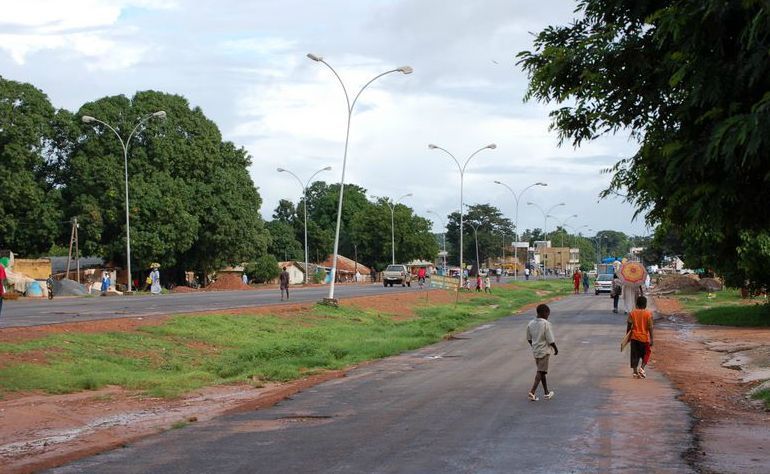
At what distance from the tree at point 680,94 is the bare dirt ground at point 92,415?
6.76 metres

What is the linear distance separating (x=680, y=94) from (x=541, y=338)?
216 inches

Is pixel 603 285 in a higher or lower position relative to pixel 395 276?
lower

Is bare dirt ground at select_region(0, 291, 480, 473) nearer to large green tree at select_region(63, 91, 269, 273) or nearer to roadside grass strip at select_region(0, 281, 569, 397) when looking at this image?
roadside grass strip at select_region(0, 281, 569, 397)

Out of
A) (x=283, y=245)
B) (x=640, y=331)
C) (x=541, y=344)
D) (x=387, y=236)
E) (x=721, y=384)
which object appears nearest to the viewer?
(x=541, y=344)

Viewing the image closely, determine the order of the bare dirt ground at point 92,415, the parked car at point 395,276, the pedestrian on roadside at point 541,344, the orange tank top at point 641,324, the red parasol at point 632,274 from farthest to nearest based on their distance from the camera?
the parked car at point 395,276 < the red parasol at point 632,274 < the orange tank top at point 641,324 < the pedestrian on roadside at point 541,344 < the bare dirt ground at point 92,415

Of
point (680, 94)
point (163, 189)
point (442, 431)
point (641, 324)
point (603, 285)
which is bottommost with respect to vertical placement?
point (442, 431)

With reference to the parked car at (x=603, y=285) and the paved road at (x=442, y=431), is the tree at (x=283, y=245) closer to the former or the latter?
the parked car at (x=603, y=285)

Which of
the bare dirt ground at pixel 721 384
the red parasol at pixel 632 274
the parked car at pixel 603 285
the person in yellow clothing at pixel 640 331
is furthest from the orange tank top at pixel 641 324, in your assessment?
the parked car at pixel 603 285

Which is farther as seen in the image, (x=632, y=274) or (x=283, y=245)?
(x=283, y=245)

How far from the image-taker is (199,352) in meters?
22.5

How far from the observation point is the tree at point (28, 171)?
57.5 meters

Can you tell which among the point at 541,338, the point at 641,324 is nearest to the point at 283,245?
the point at 641,324

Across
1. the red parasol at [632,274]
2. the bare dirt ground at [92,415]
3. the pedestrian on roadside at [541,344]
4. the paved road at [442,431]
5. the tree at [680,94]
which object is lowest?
the bare dirt ground at [92,415]

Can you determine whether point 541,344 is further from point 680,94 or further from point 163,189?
point 163,189
